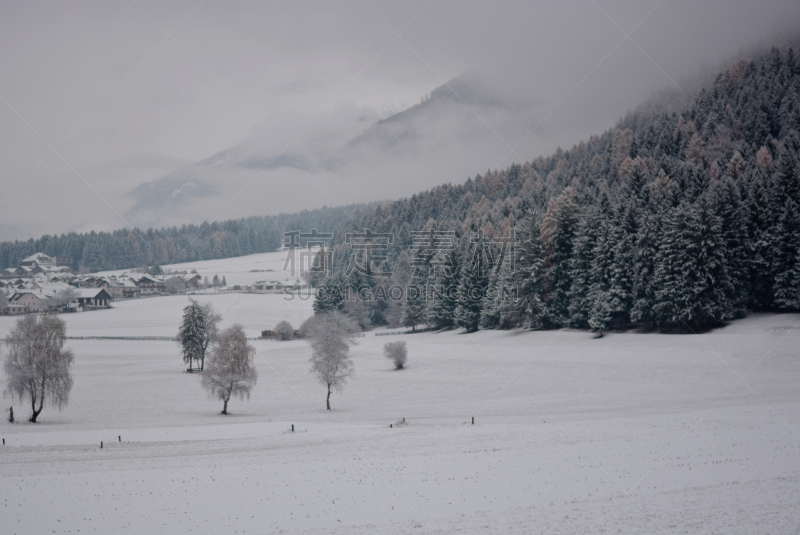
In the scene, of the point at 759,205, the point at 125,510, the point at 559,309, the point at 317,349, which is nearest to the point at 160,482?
the point at 125,510

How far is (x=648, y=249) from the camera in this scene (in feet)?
175

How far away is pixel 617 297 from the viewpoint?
54531 mm

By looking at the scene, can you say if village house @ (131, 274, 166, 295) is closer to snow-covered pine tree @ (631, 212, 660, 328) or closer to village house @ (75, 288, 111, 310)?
village house @ (75, 288, 111, 310)

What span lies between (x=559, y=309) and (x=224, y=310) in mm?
73201

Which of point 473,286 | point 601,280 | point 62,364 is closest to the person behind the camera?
point 62,364

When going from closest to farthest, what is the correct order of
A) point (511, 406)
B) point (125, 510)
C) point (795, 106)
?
1. point (125, 510)
2. point (511, 406)
3. point (795, 106)

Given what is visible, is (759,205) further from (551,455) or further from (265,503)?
(265,503)

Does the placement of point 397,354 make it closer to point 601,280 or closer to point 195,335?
point 195,335

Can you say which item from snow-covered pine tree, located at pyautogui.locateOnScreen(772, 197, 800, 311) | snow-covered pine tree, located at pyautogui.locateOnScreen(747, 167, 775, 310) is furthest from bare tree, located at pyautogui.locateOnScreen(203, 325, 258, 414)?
snow-covered pine tree, located at pyautogui.locateOnScreen(747, 167, 775, 310)

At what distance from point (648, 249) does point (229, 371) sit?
40.8 meters

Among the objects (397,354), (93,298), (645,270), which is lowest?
(397,354)

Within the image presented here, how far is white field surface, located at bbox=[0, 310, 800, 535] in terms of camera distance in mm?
15359

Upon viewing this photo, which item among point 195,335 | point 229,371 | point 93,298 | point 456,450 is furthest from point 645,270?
point 93,298

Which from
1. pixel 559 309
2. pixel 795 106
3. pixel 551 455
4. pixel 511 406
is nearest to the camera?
pixel 551 455
